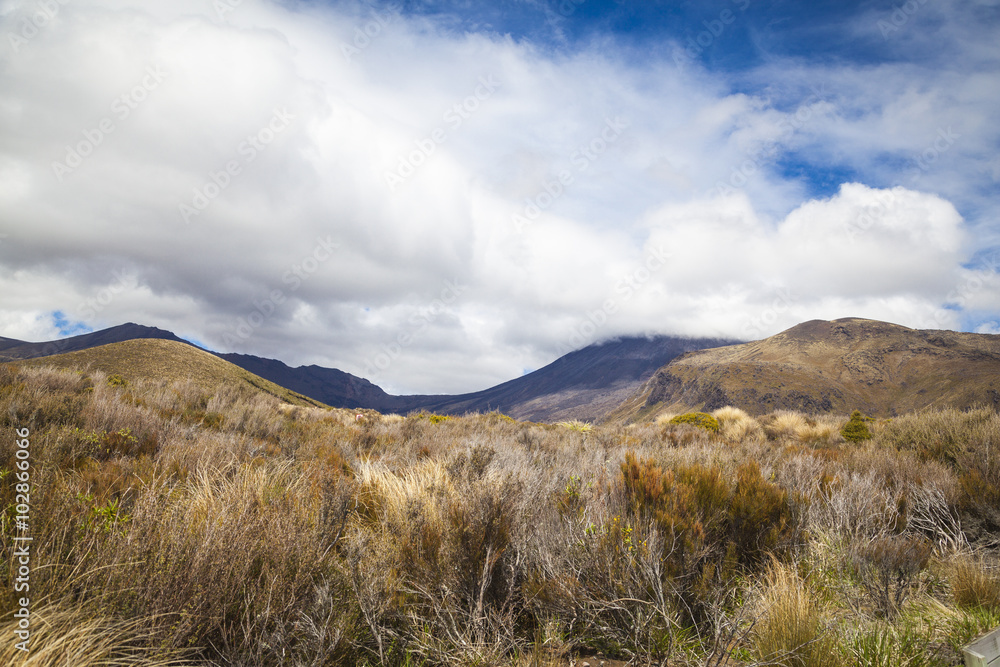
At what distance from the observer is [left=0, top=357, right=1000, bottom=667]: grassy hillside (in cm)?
214

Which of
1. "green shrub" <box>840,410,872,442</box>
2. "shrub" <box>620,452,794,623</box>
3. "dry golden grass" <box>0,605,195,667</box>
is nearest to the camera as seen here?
"dry golden grass" <box>0,605,195,667</box>

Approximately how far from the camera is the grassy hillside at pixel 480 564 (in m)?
2.14

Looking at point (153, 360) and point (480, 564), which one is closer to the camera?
point (480, 564)

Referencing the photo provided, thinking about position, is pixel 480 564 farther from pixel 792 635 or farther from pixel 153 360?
pixel 153 360

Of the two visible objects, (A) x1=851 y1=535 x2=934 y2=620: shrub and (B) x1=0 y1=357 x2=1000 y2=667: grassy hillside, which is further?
(A) x1=851 y1=535 x2=934 y2=620: shrub

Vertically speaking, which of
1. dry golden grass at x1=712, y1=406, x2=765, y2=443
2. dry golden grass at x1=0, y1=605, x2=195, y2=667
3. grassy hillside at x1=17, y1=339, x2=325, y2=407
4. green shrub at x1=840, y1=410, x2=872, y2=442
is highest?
grassy hillside at x1=17, y1=339, x2=325, y2=407

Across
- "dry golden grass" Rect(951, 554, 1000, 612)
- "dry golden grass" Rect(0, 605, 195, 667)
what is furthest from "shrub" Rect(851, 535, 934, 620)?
"dry golden grass" Rect(0, 605, 195, 667)

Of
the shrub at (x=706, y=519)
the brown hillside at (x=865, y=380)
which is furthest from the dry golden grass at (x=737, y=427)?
the brown hillside at (x=865, y=380)

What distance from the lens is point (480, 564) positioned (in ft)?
10.3

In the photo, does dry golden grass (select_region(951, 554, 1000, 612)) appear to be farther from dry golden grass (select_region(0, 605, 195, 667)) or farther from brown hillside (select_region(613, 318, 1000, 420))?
brown hillside (select_region(613, 318, 1000, 420))

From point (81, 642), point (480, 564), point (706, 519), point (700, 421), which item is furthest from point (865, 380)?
point (81, 642)

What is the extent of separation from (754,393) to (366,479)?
18864 cm

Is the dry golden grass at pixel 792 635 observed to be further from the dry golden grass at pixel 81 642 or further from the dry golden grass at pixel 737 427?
the dry golden grass at pixel 737 427

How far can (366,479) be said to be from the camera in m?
4.94
